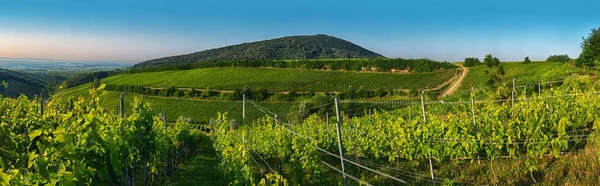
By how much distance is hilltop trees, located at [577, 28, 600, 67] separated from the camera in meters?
32.9

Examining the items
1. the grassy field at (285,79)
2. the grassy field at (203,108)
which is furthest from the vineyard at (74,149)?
the grassy field at (285,79)

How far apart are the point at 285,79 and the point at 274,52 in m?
53.3

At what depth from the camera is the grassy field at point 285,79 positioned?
56.4 metres

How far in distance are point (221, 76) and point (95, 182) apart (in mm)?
63951

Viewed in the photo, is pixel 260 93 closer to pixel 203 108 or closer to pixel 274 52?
pixel 203 108

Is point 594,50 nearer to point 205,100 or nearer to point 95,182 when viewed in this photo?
point 95,182

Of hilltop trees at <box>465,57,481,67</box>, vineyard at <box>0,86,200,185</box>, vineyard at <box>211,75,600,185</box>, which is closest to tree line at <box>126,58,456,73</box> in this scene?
hilltop trees at <box>465,57,481,67</box>

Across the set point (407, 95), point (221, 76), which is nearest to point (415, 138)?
point (407, 95)

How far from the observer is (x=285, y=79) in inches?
2462

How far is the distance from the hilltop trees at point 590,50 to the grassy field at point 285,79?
1938 cm

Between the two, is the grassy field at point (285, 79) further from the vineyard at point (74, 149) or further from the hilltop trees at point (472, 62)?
the vineyard at point (74, 149)

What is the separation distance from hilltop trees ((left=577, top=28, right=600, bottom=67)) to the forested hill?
77.7 metres

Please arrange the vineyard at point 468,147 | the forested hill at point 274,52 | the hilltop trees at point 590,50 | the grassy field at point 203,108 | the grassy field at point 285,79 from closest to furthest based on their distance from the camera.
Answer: the vineyard at point 468,147 → the hilltop trees at point 590,50 → the grassy field at point 203,108 → the grassy field at point 285,79 → the forested hill at point 274,52

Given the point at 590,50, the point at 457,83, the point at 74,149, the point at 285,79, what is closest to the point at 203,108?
the point at 285,79
